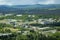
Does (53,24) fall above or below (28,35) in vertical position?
below

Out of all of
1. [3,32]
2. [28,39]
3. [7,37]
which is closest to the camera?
[28,39]

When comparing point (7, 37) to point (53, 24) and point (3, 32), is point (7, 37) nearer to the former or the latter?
point (3, 32)

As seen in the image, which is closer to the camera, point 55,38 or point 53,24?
point 55,38

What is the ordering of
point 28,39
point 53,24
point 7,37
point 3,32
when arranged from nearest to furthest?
1. point 28,39
2. point 7,37
3. point 3,32
4. point 53,24

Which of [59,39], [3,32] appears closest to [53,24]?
[3,32]

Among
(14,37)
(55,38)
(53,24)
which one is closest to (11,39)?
(14,37)

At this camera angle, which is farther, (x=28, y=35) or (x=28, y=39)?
(x=28, y=35)

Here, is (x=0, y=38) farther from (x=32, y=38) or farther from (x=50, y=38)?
(x=50, y=38)

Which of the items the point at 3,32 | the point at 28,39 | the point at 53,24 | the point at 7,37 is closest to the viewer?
the point at 28,39

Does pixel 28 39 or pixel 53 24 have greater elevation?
pixel 28 39
